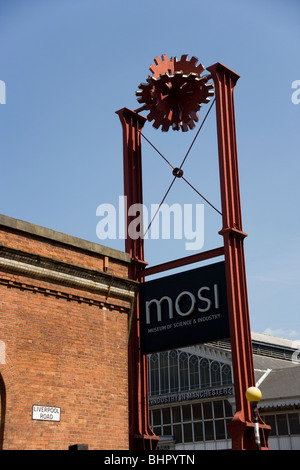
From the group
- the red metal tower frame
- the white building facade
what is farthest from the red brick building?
the white building facade

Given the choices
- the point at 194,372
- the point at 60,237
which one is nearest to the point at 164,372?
the point at 194,372

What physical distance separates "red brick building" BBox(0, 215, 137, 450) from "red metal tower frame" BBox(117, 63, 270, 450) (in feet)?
7.79

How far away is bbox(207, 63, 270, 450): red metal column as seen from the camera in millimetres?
14773

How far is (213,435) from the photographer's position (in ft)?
127

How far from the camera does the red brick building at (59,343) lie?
42.4ft

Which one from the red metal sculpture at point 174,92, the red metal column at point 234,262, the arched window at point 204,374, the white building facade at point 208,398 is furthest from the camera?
the arched window at point 204,374

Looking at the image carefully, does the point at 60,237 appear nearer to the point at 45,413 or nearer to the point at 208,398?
the point at 45,413

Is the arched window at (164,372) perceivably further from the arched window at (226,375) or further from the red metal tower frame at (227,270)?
the red metal tower frame at (227,270)

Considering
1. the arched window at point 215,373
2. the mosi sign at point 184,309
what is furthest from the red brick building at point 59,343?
the arched window at point 215,373

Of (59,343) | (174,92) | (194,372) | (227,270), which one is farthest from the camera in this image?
(194,372)

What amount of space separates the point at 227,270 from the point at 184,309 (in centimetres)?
167

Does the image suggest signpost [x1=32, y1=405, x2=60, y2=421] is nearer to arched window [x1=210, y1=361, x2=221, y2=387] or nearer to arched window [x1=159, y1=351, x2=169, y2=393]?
arched window [x1=210, y1=361, x2=221, y2=387]

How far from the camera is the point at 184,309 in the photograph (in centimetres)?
1666

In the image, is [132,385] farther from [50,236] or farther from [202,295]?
[50,236]
